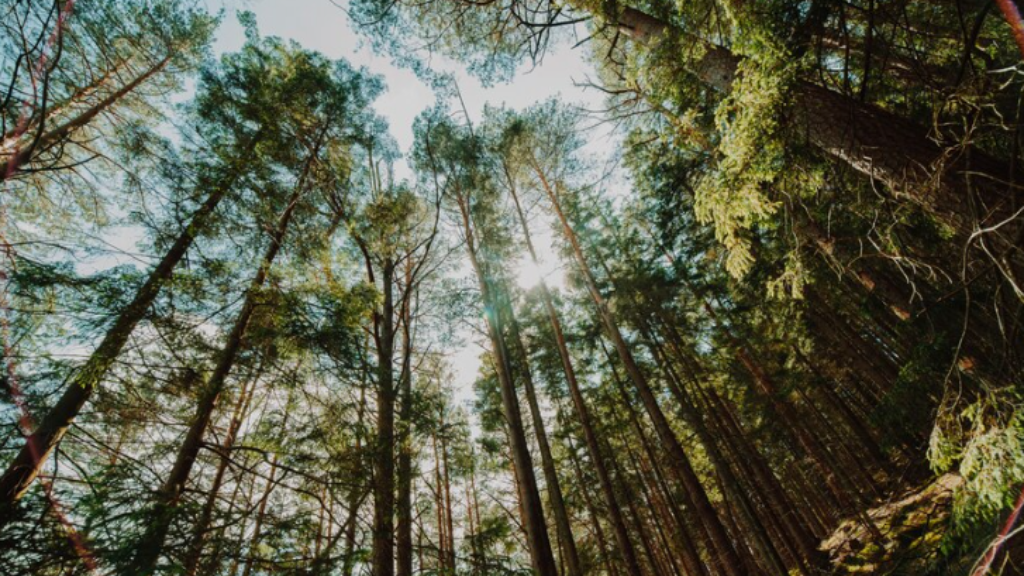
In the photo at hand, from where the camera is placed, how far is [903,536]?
281 inches

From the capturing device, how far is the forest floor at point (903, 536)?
574 centimetres

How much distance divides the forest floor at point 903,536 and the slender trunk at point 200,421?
8.34 m

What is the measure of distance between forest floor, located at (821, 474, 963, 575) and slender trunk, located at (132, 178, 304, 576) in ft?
27.4

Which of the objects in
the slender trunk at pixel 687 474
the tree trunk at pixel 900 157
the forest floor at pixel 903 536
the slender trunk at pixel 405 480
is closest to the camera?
the tree trunk at pixel 900 157

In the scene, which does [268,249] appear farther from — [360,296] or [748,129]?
[748,129]

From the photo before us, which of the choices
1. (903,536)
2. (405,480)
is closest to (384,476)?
(405,480)

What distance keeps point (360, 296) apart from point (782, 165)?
5302mm

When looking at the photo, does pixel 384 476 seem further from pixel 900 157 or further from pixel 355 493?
pixel 900 157

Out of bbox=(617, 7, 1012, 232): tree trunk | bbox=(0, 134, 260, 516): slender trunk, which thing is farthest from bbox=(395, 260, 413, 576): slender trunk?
bbox=(617, 7, 1012, 232): tree trunk

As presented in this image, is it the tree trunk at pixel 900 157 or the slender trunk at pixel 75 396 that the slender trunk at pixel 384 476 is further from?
the tree trunk at pixel 900 157

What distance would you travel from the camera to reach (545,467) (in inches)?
324

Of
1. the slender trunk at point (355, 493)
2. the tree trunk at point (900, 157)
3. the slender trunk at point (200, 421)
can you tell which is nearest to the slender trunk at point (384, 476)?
the slender trunk at point (355, 493)

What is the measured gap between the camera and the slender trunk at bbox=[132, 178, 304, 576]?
109 inches

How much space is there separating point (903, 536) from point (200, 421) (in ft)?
41.6
